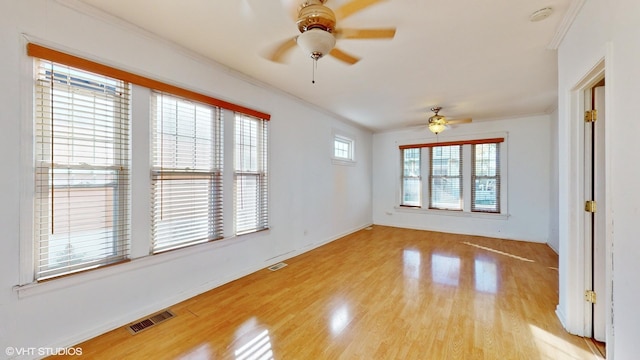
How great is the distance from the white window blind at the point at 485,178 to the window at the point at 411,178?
1.21 meters

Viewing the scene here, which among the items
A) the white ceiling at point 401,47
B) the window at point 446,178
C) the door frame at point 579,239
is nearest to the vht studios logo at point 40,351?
the white ceiling at point 401,47

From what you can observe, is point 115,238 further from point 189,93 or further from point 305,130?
point 305,130

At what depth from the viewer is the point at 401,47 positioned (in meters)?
2.53

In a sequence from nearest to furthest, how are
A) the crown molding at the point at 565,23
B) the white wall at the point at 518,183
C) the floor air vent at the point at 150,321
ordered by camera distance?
the crown molding at the point at 565,23, the floor air vent at the point at 150,321, the white wall at the point at 518,183

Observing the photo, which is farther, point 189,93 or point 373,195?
point 373,195

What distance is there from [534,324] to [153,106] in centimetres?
411

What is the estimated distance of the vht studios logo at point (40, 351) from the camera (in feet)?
5.48

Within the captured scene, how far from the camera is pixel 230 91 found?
10.3 feet

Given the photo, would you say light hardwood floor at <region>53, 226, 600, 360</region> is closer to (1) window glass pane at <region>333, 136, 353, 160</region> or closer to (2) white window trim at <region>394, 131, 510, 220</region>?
(2) white window trim at <region>394, 131, 510, 220</region>

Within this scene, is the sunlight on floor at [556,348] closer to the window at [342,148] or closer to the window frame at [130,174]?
the window frame at [130,174]

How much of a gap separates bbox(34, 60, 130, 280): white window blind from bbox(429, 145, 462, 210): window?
6.06 metres

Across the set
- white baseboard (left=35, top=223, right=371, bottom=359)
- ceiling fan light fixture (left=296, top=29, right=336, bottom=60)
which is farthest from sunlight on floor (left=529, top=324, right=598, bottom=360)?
white baseboard (left=35, top=223, right=371, bottom=359)

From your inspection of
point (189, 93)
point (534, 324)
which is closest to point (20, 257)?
point (189, 93)

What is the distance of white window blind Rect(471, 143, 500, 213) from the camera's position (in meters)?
5.47
